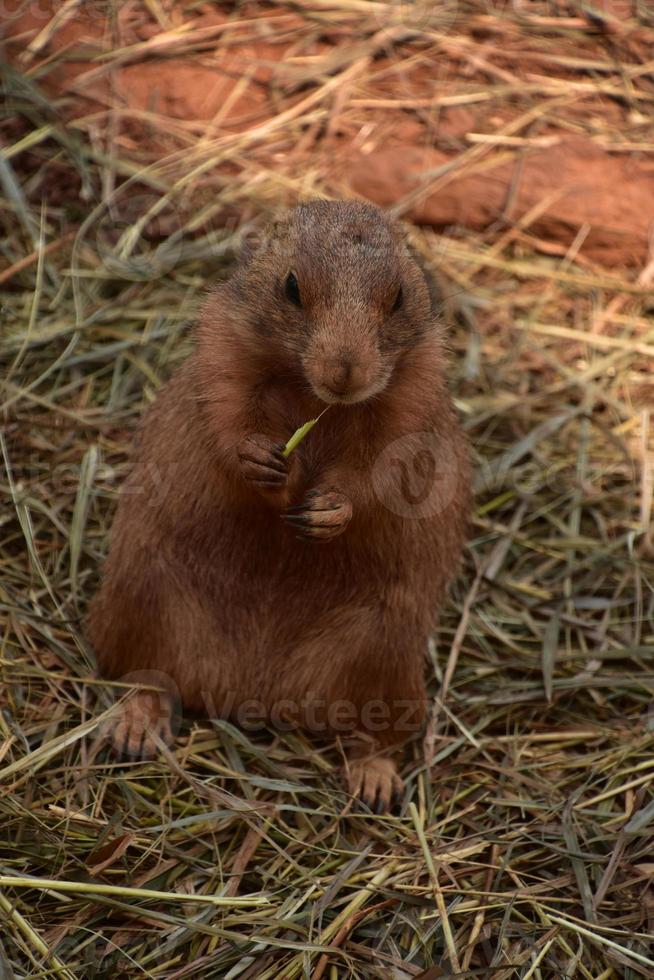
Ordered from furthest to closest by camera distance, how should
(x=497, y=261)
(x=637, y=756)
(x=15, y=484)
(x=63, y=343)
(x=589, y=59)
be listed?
(x=589, y=59) < (x=497, y=261) < (x=63, y=343) < (x=15, y=484) < (x=637, y=756)

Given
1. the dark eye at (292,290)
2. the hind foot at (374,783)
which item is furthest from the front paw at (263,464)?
the hind foot at (374,783)

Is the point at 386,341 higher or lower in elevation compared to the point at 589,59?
higher

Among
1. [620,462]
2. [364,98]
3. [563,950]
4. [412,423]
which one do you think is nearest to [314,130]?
[364,98]

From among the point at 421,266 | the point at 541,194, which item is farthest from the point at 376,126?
the point at 421,266

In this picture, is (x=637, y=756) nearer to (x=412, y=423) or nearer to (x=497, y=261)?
(x=412, y=423)

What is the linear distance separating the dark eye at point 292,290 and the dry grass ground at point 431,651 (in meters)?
1.69

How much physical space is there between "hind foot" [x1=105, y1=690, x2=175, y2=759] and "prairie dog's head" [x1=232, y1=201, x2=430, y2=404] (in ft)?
5.07

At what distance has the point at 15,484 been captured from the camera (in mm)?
5766

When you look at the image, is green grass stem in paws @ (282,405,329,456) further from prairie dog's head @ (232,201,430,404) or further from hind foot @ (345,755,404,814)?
hind foot @ (345,755,404,814)

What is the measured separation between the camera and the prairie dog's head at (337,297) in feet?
13.6

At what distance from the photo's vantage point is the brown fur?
4578mm

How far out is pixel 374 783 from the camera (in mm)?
4906

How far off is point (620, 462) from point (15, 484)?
3147 millimetres

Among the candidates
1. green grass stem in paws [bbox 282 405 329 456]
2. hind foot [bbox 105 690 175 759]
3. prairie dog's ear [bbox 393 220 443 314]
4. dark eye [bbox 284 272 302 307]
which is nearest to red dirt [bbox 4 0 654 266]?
prairie dog's ear [bbox 393 220 443 314]
